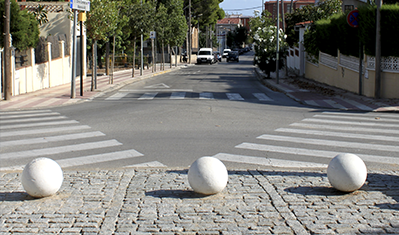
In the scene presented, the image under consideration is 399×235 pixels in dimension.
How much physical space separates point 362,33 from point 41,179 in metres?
16.8

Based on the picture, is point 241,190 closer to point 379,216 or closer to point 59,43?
point 379,216

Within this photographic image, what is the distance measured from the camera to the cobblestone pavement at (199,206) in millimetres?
4992

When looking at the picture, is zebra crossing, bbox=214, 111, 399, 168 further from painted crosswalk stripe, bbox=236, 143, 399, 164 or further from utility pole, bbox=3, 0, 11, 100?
utility pole, bbox=3, 0, 11, 100

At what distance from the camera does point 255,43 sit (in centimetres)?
3369

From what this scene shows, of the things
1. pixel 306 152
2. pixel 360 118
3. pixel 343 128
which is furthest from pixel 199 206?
pixel 360 118

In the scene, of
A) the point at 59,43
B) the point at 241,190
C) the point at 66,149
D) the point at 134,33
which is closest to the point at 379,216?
the point at 241,190

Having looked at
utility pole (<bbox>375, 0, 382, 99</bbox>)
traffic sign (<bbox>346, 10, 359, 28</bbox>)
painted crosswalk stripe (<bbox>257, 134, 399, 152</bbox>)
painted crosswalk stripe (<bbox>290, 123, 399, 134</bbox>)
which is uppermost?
traffic sign (<bbox>346, 10, 359, 28</bbox>)

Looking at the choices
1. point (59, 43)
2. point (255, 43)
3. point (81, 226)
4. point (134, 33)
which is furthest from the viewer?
point (134, 33)

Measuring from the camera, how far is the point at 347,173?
19.7 feet

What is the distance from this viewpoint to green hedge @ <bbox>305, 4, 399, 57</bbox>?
18.0 m

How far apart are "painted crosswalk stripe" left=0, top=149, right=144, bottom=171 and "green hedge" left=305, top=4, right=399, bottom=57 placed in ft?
43.0

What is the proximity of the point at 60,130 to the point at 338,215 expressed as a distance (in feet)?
27.2

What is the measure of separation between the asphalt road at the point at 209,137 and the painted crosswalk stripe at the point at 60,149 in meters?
0.02

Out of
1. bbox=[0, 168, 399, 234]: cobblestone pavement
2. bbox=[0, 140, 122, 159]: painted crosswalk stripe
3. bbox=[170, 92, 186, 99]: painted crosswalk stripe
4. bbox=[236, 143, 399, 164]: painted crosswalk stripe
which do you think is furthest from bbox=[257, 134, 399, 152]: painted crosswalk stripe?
bbox=[170, 92, 186, 99]: painted crosswalk stripe
